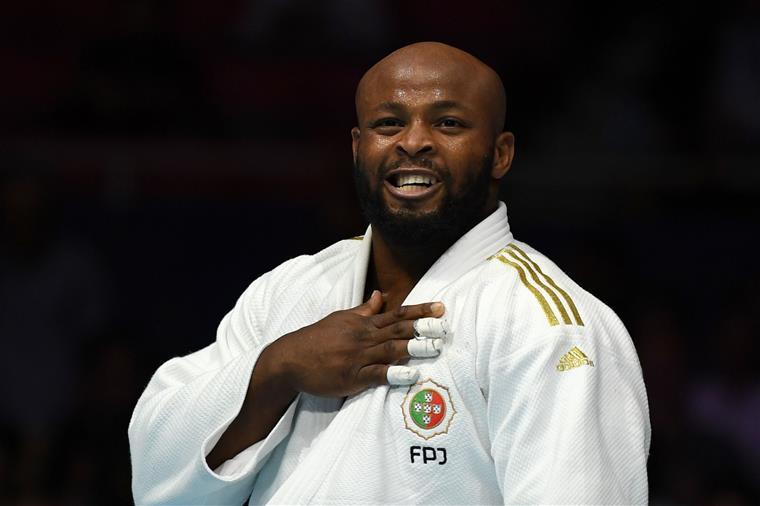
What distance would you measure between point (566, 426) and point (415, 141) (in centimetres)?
77

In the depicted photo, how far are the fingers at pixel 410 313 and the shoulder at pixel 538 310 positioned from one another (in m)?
0.10

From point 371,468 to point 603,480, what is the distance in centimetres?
53

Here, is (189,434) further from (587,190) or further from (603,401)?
(587,190)

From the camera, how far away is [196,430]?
3172 millimetres

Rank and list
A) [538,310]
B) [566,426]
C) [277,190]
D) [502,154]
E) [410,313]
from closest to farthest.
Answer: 1. [566,426]
2. [538,310]
3. [410,313]
4. [502,154]
5. [277,190]

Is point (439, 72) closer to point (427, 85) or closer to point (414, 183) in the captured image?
point (427, 85)

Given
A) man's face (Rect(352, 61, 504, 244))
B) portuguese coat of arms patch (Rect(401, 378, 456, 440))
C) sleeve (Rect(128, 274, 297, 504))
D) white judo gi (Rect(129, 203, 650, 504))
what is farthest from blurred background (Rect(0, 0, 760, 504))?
portuguese coat of arms patch (Rect(401, 378, 456, 440))

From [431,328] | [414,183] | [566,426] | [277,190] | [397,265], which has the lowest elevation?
[566,426]

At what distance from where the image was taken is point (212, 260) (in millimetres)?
6504

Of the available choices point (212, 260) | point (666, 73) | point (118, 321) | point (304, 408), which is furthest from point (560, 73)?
point (304, 408)

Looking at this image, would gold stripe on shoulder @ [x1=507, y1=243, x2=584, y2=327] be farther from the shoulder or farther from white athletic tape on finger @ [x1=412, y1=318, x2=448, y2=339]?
white athletic tape on finger @ [x1=412, y1=318, x2=448, y2=339]

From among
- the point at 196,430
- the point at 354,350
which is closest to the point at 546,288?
the point at 354,350

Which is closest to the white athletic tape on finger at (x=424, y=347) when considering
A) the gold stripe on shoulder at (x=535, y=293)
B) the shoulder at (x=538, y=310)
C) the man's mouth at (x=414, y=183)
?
the shoulder at (x=538, y=310)

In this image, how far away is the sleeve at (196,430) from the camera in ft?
10.3
